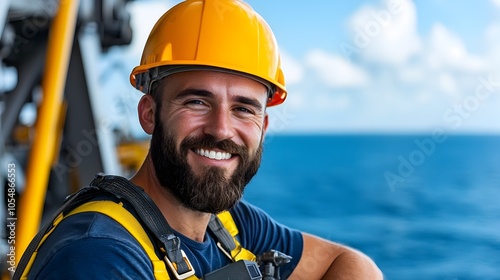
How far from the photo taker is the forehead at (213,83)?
6.60 feet

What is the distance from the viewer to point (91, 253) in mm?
1575

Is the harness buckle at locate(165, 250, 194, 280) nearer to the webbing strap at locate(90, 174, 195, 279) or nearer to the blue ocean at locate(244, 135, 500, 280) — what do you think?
the webbing strap at locate(90, 174, 195, 279)

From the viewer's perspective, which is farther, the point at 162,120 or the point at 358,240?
the point at 358,240

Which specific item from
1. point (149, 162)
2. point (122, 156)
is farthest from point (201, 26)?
point (122, 156)

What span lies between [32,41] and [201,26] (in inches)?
→ 148

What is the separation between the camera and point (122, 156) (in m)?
9.78

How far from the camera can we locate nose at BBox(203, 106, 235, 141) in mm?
1977

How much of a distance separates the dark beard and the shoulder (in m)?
0.32

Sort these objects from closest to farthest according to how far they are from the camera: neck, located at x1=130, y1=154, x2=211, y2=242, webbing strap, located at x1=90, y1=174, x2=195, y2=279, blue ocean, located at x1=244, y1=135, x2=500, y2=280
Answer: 1. webbing strap, located at x1=90, y1=174, x2=195, y2=279
2. neck, located at x1=130, y1=154, x2=211, y2=242
3. blue ocean, located at x1=244, y1=135, x2=500, y2=280

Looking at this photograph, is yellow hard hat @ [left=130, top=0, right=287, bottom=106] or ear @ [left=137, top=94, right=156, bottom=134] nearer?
yellow hard hat @ [left=130, top=0, right=287, bottom=106]

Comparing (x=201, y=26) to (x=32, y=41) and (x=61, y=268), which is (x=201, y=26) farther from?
(x=32, y=41)

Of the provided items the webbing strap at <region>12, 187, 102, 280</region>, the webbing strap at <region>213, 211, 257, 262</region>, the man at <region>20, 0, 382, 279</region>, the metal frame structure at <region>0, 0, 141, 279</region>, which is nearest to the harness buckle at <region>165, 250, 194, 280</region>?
the man at <region>20, 0, 382, 279</region>

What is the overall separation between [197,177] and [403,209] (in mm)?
48767

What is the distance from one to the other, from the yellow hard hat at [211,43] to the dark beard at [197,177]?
244mm
